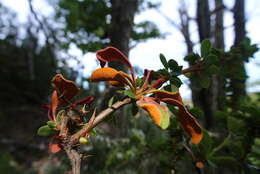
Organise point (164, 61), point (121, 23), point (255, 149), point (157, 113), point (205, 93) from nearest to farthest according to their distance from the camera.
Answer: point (157, 113)
point (164, 61)
point (255, 149)
point (121, 23)
point (205, 93)

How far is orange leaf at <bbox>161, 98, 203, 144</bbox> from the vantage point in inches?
12.3

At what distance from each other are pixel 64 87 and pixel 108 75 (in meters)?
0.06

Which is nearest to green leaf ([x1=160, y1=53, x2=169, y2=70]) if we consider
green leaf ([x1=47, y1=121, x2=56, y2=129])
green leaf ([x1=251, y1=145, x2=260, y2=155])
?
green leaf ([x1=47, y1=121, x2=56, y2=129])

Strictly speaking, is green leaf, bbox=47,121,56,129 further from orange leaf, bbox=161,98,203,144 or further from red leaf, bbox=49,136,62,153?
orange leaf, bbox=161,98,203,144

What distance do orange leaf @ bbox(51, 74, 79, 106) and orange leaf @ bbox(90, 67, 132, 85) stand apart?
3cm

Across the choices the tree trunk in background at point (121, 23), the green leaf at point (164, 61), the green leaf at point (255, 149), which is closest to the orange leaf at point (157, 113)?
the green leaf at point (164, 61)

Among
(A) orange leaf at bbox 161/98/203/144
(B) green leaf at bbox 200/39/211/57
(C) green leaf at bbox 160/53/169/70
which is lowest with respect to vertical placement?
(A) orange leaf at bbox 161/98/203/144

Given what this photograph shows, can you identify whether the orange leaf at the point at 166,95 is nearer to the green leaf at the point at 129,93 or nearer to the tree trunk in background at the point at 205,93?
the green leaf at the point at 129,93

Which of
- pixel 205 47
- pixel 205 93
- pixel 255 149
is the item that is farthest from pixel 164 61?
pixel 205 93

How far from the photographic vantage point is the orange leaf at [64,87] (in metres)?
0.33

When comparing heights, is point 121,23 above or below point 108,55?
above

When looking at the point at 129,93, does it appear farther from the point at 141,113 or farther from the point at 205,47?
the point at 141,113

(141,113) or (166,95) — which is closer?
(166,95)

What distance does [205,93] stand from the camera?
0.99 m
